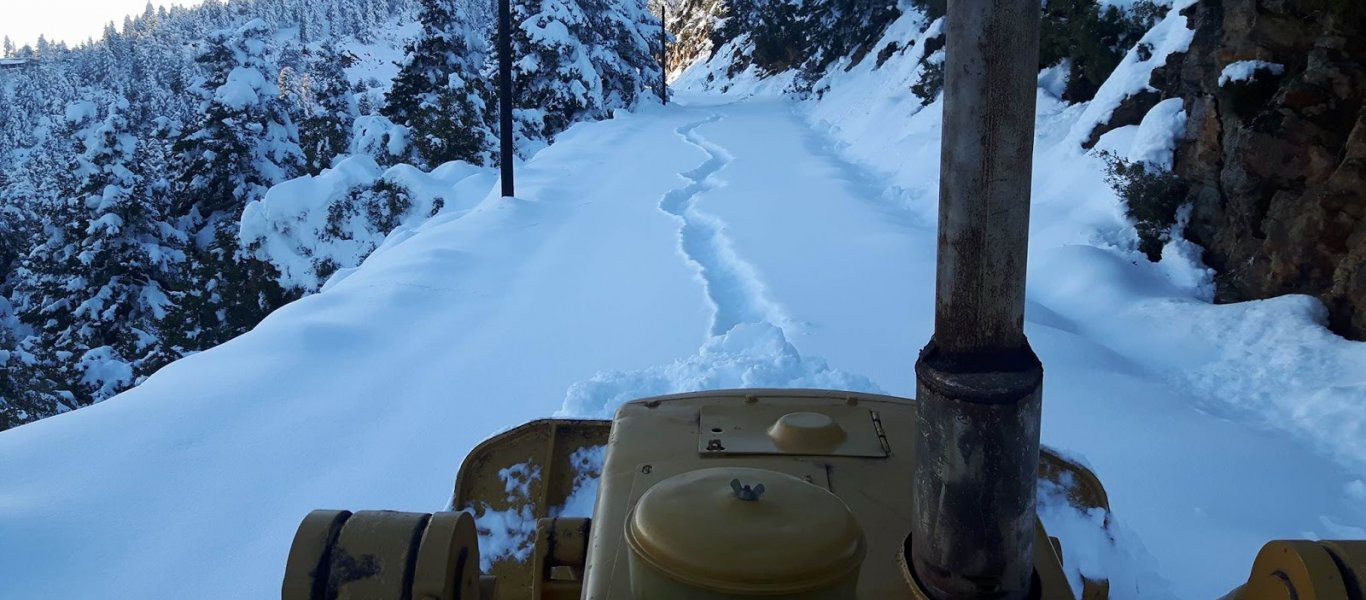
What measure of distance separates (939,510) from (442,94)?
2336 centimetres

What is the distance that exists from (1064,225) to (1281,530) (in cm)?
602

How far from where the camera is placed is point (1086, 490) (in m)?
3.36

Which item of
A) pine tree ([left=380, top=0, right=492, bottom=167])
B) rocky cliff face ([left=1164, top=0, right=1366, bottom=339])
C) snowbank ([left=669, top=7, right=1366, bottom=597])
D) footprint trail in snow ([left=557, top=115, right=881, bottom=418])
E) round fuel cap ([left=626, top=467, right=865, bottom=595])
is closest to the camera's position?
round fuel cap ([left=626, top=467, right=865, bottom=595])

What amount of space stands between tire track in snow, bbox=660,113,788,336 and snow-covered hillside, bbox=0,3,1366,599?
45 mm

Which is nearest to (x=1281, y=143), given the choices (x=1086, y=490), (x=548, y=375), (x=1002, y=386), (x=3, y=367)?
(x=1086, y=490)

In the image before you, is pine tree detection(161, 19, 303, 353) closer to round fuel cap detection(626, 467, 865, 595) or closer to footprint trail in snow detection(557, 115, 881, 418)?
footprint trail in snow detection(557, 115, 881, 418)

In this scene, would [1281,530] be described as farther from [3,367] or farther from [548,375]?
[3,367]

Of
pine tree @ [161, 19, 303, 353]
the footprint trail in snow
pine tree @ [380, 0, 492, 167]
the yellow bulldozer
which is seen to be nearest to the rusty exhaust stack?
the yellow bulldozer

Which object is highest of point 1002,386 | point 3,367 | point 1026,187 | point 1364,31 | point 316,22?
point 316,22

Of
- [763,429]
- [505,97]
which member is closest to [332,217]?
[505,97]

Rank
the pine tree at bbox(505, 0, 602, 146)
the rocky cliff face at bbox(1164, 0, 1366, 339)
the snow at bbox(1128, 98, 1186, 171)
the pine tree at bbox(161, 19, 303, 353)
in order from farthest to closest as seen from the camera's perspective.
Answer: the pine tree at bbox(505, 0, 602, 146), the pine tree at bbox(161, 19, 303, 353), the snow at bbox(1128, 98, 1186, 171), the rocky cliff face at bbox(1164, 0, 1366, 339)

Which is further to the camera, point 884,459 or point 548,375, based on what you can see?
point 548,375

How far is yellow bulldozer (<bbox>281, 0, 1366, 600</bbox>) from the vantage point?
179 centimetres

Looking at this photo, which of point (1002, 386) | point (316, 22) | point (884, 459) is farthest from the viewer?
point (316, 22)
